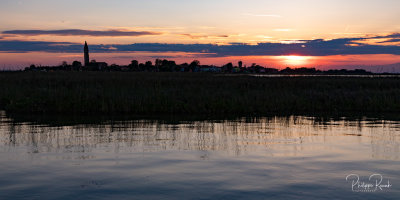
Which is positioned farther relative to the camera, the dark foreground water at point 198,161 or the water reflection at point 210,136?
the water reflection at point 210,136

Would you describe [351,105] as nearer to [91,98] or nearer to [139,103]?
[139,103]

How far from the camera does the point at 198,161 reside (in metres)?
13.0

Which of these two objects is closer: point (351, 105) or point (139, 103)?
point (139, 103)

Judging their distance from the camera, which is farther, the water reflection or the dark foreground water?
the water reflection

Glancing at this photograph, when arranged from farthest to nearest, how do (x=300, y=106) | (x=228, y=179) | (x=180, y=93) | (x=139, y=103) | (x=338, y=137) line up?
(x=180, y=93)
(x=300, y=106)
(x=139, y=103)
(x=338, y=137)
(x=228, y=179)

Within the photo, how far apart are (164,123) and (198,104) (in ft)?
20.7

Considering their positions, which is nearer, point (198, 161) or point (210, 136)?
point (198, 161)

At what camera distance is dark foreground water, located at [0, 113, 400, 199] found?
9.81 meters

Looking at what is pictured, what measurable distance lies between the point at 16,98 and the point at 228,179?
2452cm

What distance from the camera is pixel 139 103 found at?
92.0 ft

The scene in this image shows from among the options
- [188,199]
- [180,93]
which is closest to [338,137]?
[188,199]

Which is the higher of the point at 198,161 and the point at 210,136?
the point at 210,136

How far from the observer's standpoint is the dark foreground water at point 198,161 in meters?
9.81

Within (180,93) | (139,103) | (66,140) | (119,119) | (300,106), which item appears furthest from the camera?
(180,93)
